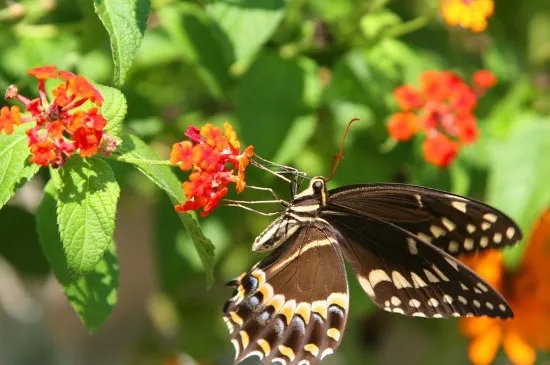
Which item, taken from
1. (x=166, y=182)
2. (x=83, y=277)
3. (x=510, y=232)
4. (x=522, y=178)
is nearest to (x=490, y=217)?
(x=510, y=232)

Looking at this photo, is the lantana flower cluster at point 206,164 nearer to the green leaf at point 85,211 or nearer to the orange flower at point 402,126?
the green leaf at point 85,211

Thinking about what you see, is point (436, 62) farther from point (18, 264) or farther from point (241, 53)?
point (18, 264)

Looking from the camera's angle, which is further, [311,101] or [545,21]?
[545,21]

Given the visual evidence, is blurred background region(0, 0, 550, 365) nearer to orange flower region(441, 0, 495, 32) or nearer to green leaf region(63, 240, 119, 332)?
orange flower region(441, 0, 495, 32)

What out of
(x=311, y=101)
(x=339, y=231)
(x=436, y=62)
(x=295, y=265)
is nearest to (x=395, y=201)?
(x=339, y=231)

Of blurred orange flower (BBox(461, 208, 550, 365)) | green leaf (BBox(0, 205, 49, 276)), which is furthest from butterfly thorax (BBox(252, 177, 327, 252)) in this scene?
blurred orange flower (BBox(461, 208, 550, 365))

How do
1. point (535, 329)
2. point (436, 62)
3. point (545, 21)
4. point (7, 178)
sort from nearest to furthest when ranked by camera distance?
1. point (7, 178)
2. point (436, 62)
3. point (535, 329)
4. point (545, 21)

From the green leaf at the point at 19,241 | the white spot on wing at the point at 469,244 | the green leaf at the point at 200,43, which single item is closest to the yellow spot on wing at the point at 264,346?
the white spot on wing at the point at 469,244
